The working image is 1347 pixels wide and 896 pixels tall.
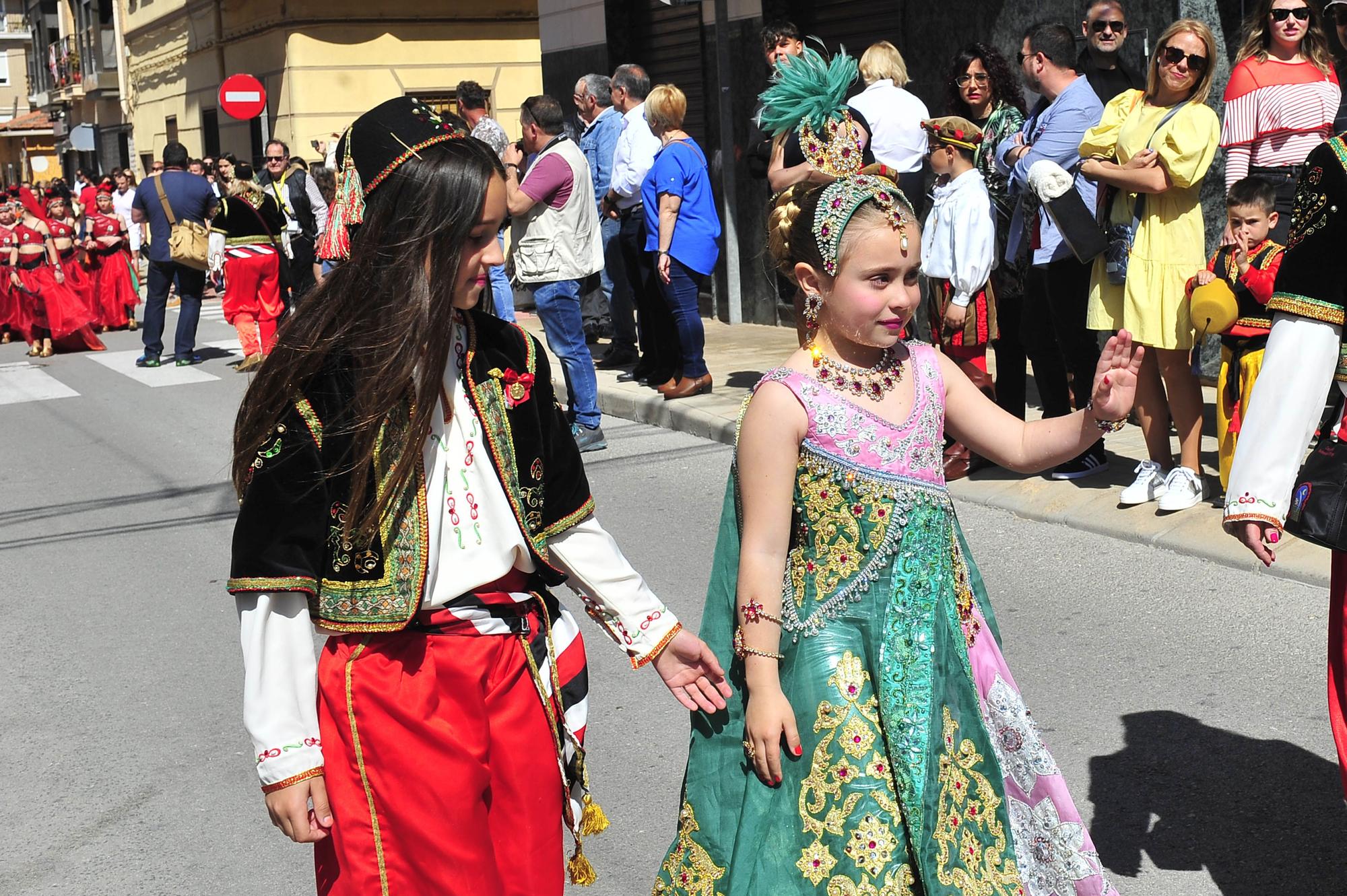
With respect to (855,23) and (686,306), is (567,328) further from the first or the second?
(855,23)

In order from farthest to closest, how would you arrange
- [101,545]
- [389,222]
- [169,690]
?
[101,545] < [169,690] < [389,222]

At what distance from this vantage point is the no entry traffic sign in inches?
914

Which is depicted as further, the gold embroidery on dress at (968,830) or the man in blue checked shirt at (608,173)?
the man in blue checked shirt at (608,173)

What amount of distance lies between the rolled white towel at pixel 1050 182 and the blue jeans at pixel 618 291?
17.0ft

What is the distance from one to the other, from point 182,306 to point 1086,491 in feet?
33.7

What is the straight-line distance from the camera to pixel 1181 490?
261 inches

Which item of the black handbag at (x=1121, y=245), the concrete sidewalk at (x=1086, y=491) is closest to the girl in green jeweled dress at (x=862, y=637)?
the concrete sidewalk at (x=1086, y=491)

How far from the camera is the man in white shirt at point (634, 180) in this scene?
1059cm

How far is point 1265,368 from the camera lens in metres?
2.96

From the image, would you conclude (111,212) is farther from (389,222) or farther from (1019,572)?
(389,222)

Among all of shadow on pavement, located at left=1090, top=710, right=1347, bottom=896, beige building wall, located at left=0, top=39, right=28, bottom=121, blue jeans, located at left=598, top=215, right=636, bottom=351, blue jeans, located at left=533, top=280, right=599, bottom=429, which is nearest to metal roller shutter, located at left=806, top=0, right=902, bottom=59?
blue jeans, located at left=598, top=215, right=636, bottom=351

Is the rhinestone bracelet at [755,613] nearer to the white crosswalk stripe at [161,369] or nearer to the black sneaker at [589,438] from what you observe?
the black sneaker at [589,438]

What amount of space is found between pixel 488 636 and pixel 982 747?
1.02 m

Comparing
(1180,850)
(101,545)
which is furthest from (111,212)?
(1180,850)
